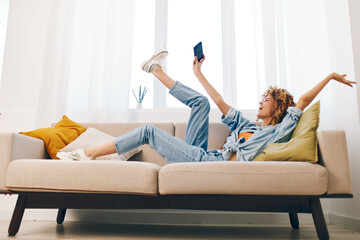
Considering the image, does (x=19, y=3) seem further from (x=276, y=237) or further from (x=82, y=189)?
(x=276, y=237)

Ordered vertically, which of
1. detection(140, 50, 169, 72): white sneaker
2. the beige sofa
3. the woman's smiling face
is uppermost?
detection(140, 50, 169, 72): white sneaker

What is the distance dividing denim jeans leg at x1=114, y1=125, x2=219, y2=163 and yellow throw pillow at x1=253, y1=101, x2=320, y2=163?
373 mm

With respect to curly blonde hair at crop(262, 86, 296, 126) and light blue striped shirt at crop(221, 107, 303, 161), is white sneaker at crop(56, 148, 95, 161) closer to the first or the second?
light blue striped shirt at crop(221, 107, 303, 161)

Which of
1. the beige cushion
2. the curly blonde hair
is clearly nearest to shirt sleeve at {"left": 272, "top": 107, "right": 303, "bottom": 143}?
the curly blonde hair

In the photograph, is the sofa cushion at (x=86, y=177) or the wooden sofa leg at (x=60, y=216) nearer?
the sofa cushion at (x=86, y=177)

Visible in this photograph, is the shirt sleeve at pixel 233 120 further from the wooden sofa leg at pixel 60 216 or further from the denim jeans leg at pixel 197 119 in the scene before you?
the wooden sofa leg at pixel 60 216

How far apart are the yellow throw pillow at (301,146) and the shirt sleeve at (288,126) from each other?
0.14ft

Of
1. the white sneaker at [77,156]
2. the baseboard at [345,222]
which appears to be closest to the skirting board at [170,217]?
the baseboard at [345,222]

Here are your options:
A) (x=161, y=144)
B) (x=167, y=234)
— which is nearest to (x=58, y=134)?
(x=161, y=144)

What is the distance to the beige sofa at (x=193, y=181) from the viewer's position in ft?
5.23

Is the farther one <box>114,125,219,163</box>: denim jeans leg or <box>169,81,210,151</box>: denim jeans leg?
<box>169,81,210,151</box>: denim jeans leg

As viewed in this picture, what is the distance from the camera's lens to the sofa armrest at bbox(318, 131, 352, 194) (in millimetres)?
1616

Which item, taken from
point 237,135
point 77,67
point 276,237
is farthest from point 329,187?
point 77,67

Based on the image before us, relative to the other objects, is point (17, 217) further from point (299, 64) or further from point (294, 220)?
point (299, 64)
